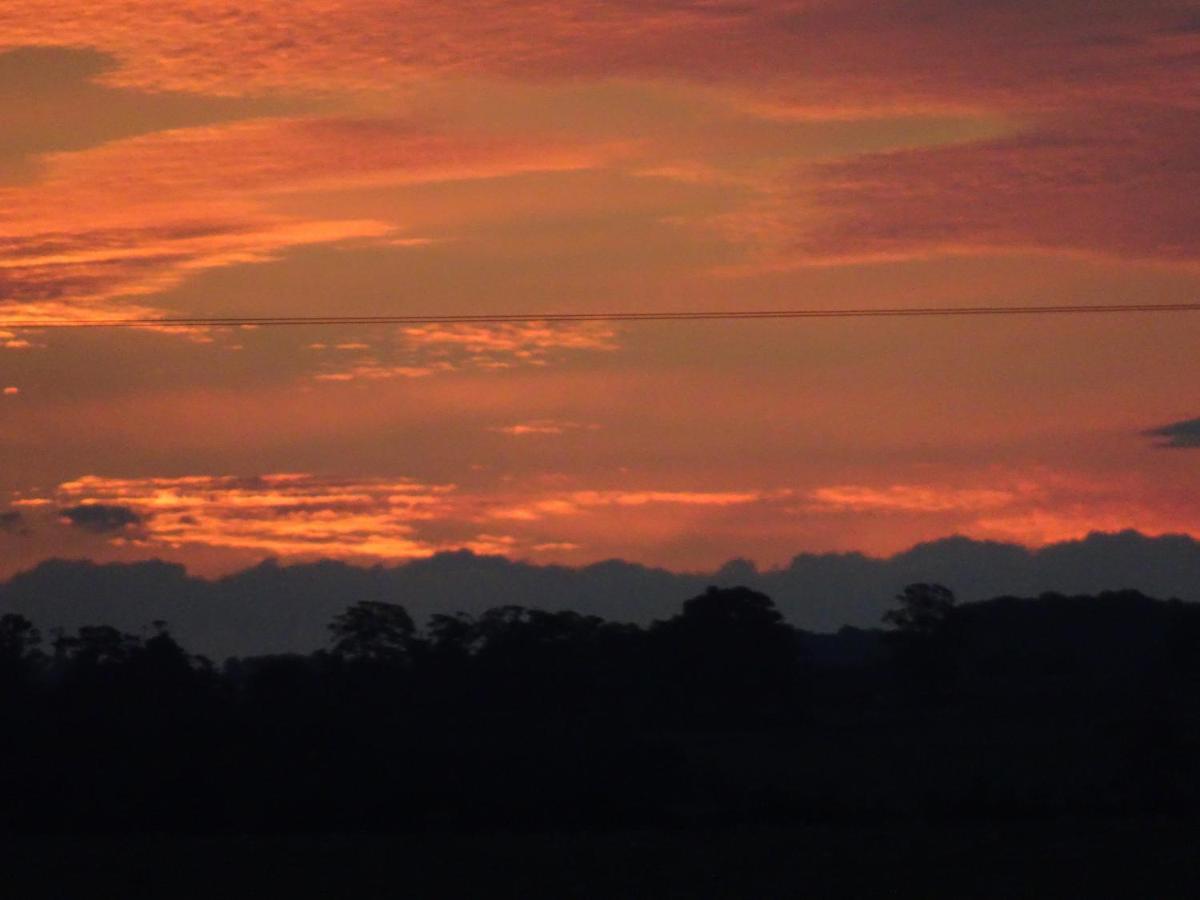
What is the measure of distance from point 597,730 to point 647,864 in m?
22.6

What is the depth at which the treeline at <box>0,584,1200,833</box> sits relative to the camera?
40.0 m

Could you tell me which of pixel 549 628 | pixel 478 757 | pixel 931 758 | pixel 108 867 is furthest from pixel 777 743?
pixel 108 867

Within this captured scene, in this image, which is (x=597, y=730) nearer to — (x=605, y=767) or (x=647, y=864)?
(x=605, y=767)

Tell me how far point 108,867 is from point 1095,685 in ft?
167

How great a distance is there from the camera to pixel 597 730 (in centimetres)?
5084

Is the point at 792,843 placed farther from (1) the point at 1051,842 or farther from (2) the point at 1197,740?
(2) the point at 1197,740

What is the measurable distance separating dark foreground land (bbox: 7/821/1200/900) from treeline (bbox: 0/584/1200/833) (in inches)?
194

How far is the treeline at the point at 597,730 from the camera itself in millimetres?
40031

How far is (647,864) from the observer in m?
28.3

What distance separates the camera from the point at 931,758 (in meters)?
56.3

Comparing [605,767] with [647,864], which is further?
[605,767]

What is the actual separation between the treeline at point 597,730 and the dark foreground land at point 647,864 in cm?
492

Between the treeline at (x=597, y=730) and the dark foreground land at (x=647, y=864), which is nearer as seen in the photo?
the dark foreground land at (x=647, y=864)

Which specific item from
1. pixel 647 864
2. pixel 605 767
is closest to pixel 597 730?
pixel 605 767
